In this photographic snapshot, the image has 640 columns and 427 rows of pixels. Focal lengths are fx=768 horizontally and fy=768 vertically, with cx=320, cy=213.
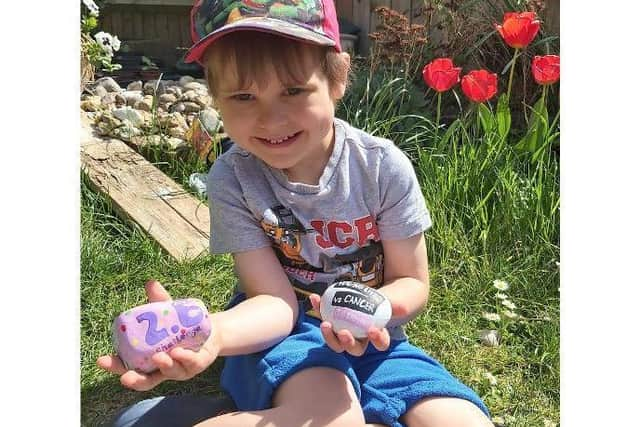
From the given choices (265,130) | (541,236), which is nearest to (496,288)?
(541,236)

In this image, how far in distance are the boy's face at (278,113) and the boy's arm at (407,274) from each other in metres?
0.33

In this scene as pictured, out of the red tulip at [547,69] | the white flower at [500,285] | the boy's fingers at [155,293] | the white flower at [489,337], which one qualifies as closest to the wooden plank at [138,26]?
the red tulip at [547,69]

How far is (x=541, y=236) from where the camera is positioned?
2.60 m

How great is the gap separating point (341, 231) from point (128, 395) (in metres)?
0.71

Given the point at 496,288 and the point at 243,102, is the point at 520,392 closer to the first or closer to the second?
the point at 496,288

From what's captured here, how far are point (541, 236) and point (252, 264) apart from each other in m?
1.21

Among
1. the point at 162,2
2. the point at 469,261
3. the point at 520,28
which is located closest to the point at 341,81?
the point at 469,261

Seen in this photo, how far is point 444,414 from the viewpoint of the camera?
1.66m

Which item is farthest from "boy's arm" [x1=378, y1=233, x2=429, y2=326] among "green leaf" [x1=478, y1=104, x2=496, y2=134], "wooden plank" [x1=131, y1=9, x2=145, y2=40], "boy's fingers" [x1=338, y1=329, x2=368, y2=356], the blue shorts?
"wooden plank" [x1=131, y1=9, x2=145, y2=40]

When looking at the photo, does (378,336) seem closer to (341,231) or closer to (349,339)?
(349,339)

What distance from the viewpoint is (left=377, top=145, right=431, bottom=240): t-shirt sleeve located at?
1825 mm

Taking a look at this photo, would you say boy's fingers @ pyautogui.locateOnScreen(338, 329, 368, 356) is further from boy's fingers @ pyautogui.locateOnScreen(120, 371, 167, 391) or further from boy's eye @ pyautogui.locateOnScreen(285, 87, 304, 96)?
boy's eye @ pyautogui.locateOnScreen(285, 87, 304, 96)

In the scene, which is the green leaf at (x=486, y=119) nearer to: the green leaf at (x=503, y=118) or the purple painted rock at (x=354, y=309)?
the green leaf at (x=503, y=118)

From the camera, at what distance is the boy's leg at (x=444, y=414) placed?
1647mm
